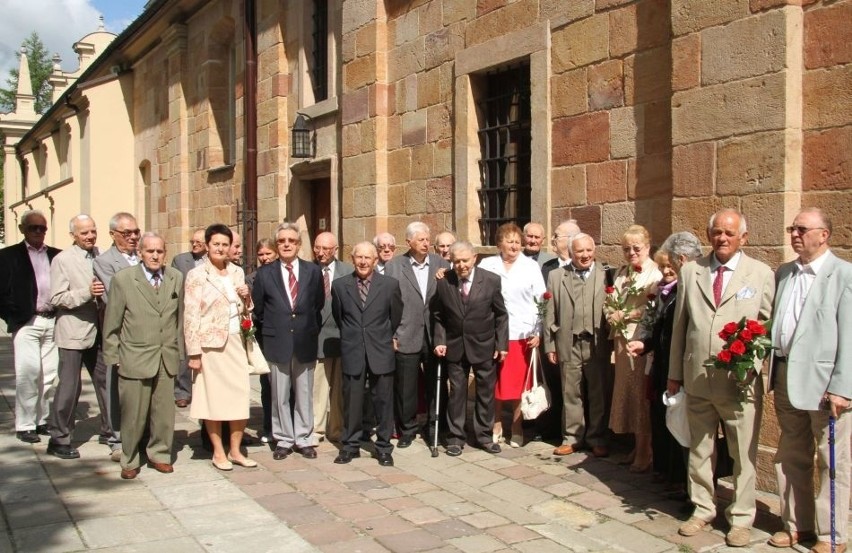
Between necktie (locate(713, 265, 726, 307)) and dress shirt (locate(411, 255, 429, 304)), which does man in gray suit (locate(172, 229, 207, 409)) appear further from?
necktie (locate(713, 265, 726, 307))

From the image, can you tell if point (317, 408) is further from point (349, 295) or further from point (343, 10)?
point (343, 10)

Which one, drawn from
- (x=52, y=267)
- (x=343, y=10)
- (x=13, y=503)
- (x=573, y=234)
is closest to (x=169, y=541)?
(x=13, y=503)

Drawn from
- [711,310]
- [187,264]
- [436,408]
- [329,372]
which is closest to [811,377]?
[711,310]

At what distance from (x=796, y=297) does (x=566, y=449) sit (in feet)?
8.52

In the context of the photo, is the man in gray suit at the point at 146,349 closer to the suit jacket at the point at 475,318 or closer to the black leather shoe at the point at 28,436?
the black leather shoe at the point at 28,436

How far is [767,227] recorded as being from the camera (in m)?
5.57

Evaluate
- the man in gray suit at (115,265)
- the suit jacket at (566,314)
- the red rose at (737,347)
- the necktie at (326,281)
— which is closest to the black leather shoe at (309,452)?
the necktie at (326,281)

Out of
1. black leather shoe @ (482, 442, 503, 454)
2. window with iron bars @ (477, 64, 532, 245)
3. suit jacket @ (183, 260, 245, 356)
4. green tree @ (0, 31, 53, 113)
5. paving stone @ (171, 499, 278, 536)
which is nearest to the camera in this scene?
paving stone @ (171, 499, 278, 536)

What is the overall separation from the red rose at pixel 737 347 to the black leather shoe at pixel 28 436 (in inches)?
223

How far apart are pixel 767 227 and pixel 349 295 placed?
3.10 m

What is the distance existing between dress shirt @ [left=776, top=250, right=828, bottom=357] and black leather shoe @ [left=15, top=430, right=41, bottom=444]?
589 cm

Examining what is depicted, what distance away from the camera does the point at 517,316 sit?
22.7ft

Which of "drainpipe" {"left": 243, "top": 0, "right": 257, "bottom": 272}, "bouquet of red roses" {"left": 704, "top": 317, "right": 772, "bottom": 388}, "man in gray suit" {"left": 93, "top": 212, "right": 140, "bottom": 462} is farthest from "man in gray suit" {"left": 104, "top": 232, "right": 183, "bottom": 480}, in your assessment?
"drainpipe" {"left": 243, "top": 0, "right": 257, "bottom": 272}

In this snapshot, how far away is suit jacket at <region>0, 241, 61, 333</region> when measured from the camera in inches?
267
